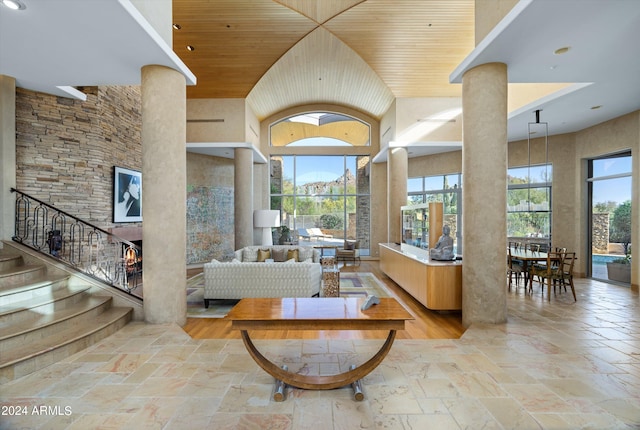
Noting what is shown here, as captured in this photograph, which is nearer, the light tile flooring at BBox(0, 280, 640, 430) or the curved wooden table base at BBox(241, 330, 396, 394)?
the light tile flooring at BBox(0, 280, 640, 430)

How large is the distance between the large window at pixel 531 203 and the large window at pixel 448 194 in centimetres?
165

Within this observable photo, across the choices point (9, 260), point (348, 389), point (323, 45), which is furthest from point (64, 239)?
point (323, 45)

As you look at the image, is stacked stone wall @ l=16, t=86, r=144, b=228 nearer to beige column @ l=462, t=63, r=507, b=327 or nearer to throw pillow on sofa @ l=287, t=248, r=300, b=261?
throw pillow on sofa @ l=287, t=248, r=300, b=261

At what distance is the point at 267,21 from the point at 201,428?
25.6 ft

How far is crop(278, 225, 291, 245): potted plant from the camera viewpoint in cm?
1153

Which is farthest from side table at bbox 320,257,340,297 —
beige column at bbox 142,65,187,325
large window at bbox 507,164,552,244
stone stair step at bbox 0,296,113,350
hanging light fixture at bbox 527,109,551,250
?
large window at bbox 507,164,552,244

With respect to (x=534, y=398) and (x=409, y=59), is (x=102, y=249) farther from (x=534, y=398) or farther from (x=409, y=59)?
(x=409, y=59)

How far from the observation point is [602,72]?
16.8 feet

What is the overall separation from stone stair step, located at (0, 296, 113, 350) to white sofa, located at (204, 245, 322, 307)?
1.60m

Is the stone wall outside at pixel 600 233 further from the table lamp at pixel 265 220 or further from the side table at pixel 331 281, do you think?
the table lamp at pixel 265 220

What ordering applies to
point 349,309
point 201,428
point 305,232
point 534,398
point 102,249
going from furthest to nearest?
point 305,232 < point 102,249 < point 349,309 < point 534,398 < point 201,428

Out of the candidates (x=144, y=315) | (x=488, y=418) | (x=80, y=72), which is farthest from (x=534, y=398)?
(x=80, y=72)

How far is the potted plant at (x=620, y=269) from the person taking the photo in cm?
745

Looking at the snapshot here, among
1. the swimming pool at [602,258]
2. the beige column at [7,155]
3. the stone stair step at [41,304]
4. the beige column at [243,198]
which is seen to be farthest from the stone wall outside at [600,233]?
the beige column at [7,155]
